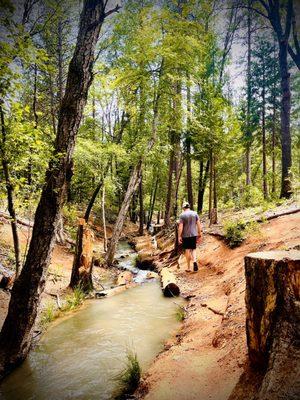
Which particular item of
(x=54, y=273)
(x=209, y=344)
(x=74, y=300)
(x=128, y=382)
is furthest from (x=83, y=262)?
(x=209, y=344)

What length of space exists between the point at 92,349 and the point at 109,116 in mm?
20714

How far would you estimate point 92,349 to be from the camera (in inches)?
217

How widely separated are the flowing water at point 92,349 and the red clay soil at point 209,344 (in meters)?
0.56

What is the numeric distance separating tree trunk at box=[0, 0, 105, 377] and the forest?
0.06 ft

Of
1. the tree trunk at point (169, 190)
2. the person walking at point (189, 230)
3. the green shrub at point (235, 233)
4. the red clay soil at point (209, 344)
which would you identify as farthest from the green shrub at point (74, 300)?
the tree trunk at point (169, 190)

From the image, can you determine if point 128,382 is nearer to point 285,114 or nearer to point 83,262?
point 83,262

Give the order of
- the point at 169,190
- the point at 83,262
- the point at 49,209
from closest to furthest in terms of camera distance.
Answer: the point at 49,209
the point at 83,262
the point at 169,190

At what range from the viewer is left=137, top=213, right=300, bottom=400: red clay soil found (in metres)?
3.45

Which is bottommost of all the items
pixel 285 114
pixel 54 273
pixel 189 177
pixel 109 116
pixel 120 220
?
pixel 54 273

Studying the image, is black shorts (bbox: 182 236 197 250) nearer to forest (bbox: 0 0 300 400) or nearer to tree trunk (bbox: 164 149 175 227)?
forest (bbox: 0 0 300 400)

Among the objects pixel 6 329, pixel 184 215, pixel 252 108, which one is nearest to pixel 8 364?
pixel 6 329

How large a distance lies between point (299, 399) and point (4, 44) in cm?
532

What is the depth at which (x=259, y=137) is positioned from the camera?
76.9 feet

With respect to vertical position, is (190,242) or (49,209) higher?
(49,209)
